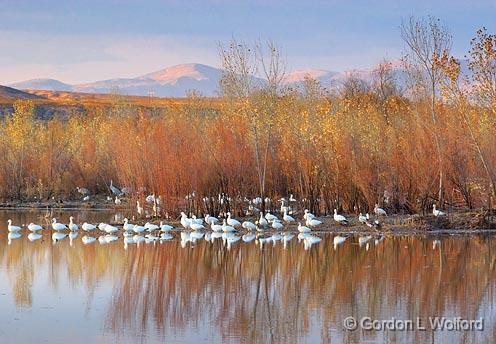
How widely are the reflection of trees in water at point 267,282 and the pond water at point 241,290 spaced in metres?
0.02

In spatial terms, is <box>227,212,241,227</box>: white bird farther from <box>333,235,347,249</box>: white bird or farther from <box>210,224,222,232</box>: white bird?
<box>333,235,347,249</box>: white bird

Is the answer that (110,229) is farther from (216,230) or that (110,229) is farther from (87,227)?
(216,230)

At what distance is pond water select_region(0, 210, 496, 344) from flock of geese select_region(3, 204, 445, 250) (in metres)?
0.70

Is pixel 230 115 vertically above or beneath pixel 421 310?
above

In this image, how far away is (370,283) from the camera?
15.8 m

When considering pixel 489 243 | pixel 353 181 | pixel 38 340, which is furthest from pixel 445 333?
pixel 353 181

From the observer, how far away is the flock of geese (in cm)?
2389

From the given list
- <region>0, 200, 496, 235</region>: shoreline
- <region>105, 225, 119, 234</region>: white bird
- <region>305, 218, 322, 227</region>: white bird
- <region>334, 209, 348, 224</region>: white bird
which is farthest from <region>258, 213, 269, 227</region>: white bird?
<region>105, 225, 119, 234</region>: white bird

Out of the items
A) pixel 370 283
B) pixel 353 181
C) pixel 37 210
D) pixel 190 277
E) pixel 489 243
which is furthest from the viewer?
pixel 37 210

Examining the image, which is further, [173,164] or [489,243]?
[173,164]

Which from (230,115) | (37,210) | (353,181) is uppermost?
(230,115)

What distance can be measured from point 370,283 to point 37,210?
23.5 meters

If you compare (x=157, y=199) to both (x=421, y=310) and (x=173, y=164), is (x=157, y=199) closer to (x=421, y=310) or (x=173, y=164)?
(x=173, y=164)

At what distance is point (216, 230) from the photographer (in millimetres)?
25516
